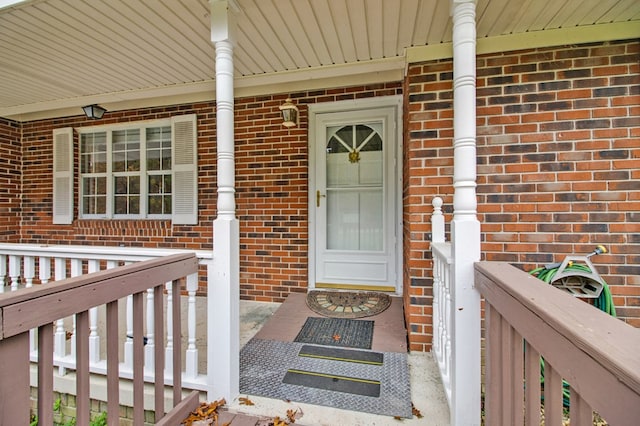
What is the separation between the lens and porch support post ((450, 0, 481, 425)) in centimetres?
140

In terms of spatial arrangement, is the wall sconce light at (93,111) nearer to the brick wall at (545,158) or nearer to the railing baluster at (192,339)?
the railing baluster at (192,339)

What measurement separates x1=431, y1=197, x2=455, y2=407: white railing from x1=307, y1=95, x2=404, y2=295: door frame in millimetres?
903

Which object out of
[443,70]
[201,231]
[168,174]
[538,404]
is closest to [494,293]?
[538,404]

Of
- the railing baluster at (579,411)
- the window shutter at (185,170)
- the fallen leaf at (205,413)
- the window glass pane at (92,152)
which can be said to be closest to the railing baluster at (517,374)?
the railing baluster at (579,411)

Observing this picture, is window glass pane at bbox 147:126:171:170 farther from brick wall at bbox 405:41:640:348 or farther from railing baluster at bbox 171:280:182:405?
brick wall at bbox 405:41:640:348

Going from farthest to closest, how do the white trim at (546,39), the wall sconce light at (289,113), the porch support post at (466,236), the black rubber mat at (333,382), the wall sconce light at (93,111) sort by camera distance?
1. the wall sconce light at (93,111)
2. the wall sconce light at (289,113)
3. the white trim at (546,39)
4. the black rubber mat at (333,382)
5. the porch support post at (466,236)

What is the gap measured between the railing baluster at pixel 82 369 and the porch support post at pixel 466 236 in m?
1.68

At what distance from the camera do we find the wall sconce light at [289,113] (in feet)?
9.74

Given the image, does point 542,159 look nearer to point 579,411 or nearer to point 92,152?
point 579,411

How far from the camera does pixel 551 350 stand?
2.39 ft

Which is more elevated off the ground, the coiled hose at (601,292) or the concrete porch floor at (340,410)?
the coiled hose at (601,292)

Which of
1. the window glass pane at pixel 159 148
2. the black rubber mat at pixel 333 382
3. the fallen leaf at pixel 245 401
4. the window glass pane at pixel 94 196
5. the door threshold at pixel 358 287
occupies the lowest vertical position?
the fallen leaf at pixel 245 401

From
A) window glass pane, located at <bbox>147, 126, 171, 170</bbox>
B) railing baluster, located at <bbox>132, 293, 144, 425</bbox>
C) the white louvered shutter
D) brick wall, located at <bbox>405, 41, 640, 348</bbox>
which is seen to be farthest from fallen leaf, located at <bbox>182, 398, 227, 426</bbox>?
the white louvered shutter

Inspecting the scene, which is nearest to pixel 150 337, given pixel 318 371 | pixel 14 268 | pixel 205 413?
pixel 205 413
